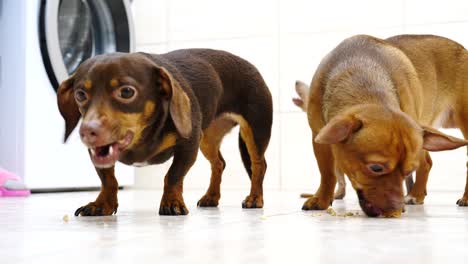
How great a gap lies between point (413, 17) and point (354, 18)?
1.43 feet

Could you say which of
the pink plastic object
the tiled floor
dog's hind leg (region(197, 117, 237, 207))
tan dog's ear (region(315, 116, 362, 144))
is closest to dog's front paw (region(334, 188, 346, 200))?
dog's hind leg (region(197, 117, 237, 207))

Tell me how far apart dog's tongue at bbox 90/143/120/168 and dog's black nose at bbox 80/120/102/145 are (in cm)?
11

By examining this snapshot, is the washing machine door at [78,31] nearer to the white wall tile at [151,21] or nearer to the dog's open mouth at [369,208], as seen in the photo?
the white wall tile at [151,21]

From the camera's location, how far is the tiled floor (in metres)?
1.15

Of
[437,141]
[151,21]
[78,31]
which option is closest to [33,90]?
[78,31]

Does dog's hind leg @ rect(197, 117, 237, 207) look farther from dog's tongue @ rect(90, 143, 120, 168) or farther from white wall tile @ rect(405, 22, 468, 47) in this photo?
white wall tile @ rect(405, 22, 468, 47)

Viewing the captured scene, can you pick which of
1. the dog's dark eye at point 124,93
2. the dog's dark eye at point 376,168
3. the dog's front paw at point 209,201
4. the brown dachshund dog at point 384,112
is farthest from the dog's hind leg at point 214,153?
the dog's dark eye at point 376,168

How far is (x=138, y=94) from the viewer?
200 cm

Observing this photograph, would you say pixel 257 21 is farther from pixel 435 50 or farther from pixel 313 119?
pixel 313 119

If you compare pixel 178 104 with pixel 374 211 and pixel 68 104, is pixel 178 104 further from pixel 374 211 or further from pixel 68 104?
pixel 374 211

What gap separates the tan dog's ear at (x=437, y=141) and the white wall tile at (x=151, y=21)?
3.70 meters

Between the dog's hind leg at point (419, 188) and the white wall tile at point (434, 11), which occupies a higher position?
the white wall tile at point (434, 11)

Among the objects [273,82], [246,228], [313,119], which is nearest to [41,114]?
[273,82]

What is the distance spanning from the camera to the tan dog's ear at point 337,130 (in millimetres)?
1954
